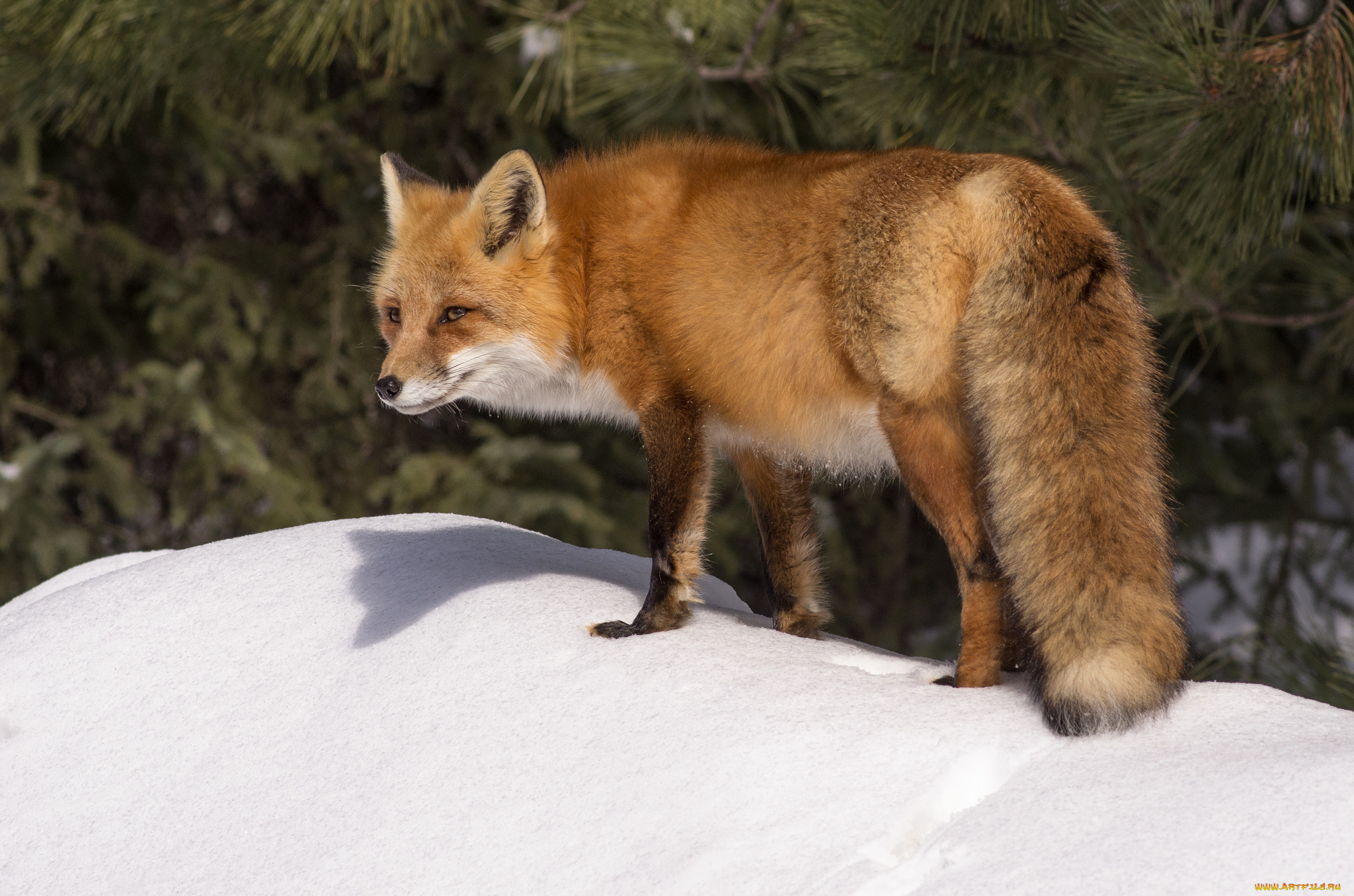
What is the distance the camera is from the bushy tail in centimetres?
196

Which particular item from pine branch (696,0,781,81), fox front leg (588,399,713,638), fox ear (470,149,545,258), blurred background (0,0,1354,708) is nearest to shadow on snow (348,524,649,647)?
fox front leg (588,399,713,638)

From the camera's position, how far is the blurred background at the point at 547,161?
3.33 metres

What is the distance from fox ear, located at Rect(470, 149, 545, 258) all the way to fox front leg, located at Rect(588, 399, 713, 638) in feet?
1.91

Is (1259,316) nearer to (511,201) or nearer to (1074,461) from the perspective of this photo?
(1074,461)

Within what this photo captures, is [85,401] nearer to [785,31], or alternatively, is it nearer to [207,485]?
[207,485]

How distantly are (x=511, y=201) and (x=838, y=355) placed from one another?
3.19 feet

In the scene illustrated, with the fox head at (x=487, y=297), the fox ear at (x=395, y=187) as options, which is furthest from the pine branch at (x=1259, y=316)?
the fox ear at (x=395, y=187)

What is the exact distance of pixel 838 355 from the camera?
239 centimetres

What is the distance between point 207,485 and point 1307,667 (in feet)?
16.4

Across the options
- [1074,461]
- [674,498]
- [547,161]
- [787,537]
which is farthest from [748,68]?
[1074,461]

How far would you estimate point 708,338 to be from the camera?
2588mm

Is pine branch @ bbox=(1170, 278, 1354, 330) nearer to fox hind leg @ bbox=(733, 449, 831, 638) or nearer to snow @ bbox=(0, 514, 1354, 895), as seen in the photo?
fox hind leg @ bbox=(733, 449, 831, 638)

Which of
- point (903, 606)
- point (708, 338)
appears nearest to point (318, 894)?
point (708, 338)

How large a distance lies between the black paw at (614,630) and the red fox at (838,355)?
0.07ft
